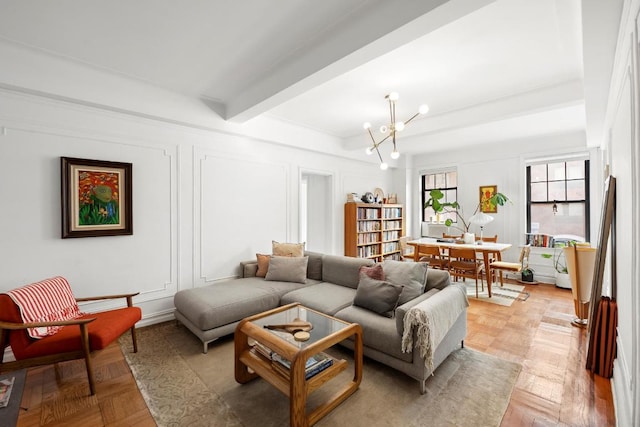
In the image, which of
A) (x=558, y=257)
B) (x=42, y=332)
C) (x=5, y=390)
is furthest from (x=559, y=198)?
(x=5, y=390)

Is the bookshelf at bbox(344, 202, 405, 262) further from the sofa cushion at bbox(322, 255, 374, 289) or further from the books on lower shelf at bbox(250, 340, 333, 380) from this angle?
the books on lower shelf at bbox(250, 340, 333, 380)


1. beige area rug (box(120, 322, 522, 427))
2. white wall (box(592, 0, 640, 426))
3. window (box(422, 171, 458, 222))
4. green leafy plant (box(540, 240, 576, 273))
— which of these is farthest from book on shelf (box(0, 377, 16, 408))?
window (box(422, 171, 458, 222))

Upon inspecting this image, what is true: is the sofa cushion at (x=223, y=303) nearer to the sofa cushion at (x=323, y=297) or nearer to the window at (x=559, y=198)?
the sofa cushion at (x=323, y=297)

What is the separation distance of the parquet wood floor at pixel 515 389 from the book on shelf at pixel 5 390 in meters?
0.16

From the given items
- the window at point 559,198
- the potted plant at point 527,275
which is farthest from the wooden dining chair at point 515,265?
the window at point 559,198

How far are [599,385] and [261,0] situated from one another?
364cm

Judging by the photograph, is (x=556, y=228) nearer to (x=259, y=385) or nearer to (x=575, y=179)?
(x=575, y=179)

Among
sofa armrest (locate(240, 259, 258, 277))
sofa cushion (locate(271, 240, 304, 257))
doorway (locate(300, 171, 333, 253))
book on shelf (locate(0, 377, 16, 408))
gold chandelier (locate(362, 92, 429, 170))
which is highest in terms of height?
gold chandelier (locate(362, 92, 429, 170))

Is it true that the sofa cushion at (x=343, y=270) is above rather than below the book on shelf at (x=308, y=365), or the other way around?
above

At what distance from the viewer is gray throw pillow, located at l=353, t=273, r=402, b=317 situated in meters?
2.47

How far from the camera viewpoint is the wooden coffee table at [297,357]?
5.45ft

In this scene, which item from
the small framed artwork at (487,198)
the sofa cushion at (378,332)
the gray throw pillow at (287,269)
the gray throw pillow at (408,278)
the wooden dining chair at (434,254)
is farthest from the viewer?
the small framed artwork at (487,198)

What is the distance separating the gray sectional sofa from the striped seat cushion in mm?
913

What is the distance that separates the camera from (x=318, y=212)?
5.49m
